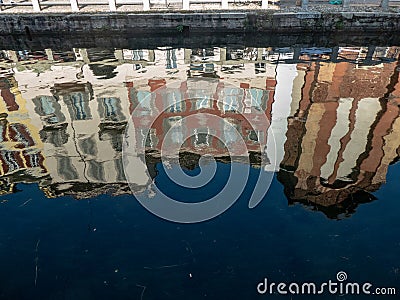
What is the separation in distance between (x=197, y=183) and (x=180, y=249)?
1915mm

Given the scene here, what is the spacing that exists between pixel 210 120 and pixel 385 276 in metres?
6.17

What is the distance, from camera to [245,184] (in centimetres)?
796

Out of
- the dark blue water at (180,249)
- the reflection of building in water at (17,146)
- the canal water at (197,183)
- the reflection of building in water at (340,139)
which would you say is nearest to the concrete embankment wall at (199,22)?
the canal water at (197,183)

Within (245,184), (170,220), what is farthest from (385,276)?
(170,220)

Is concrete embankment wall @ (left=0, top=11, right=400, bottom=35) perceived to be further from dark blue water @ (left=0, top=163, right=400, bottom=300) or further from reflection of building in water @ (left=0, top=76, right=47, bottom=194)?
dark blue water @ (left=0, top=163, right=400, bottom=300)

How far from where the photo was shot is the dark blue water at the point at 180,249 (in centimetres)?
582

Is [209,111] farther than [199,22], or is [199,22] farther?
[199,22]

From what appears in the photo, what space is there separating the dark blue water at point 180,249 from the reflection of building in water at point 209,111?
699 millimetres

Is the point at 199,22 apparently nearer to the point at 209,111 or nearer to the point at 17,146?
the point at 209,111

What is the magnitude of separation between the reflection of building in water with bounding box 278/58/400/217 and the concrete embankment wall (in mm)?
6546

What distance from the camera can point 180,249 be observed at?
643 centimetres

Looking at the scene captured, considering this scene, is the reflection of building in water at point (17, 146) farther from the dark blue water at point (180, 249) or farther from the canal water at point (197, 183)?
the dark blue water at point (180, 249)

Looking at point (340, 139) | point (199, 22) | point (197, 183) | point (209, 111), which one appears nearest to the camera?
point (197, 183)

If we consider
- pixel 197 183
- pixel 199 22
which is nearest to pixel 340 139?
pixel 197 183
